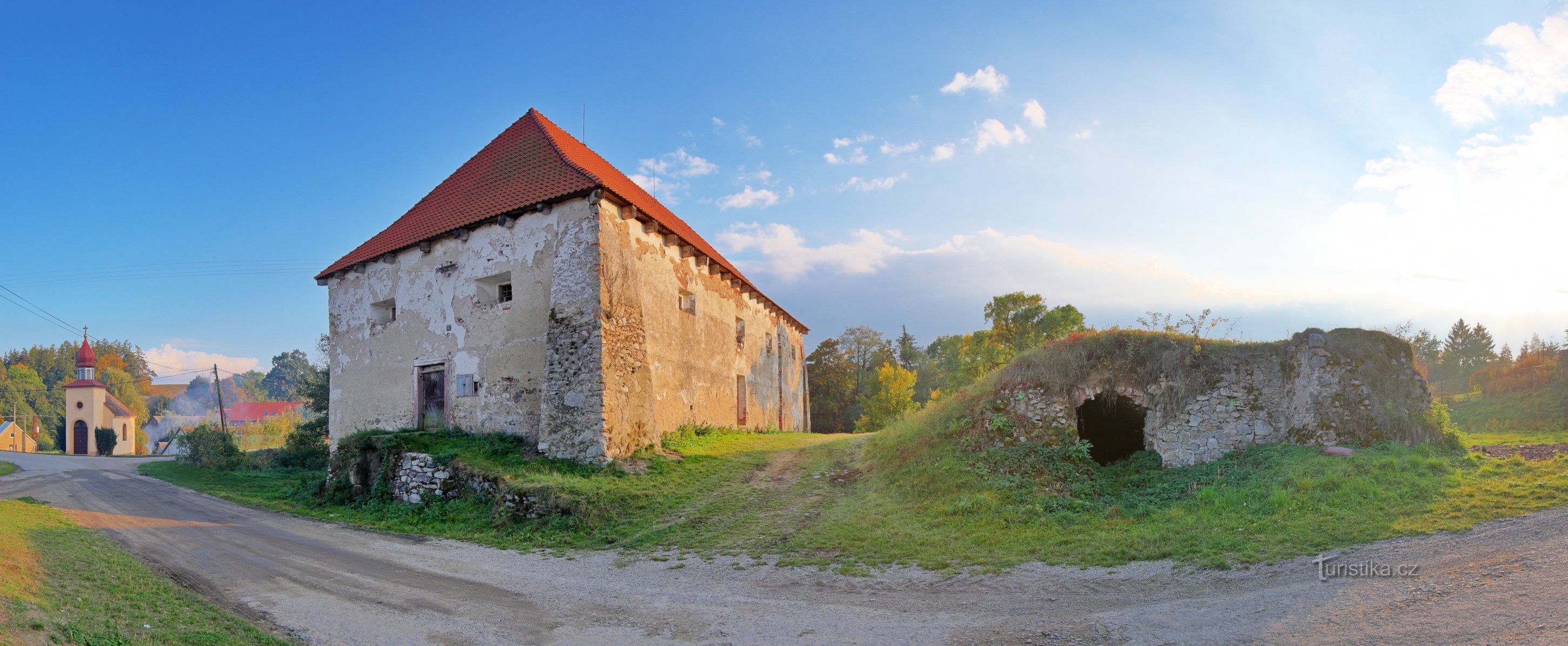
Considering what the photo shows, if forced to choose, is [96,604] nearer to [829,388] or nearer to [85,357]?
[829,388]

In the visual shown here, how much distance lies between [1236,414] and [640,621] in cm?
1197

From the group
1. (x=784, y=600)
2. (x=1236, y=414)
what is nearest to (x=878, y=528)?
(x=784, y=600)

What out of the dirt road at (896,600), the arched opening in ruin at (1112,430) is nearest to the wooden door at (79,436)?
the dirt road at (896,600)

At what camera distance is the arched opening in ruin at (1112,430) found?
15344 millimetres

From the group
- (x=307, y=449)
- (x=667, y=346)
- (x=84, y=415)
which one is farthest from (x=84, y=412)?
(x=667, y=346)

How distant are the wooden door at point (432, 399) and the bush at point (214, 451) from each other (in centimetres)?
1629

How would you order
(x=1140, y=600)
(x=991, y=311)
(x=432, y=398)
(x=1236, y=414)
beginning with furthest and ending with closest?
(x=991, y=311) → (x=432, y=398) → (x=1236, y=414) → (x=1140, y=600)

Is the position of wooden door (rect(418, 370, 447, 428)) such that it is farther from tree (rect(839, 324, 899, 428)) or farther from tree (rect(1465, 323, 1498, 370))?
tree (rect(1465, 323, 1498, 370))

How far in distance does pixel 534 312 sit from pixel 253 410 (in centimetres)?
8348

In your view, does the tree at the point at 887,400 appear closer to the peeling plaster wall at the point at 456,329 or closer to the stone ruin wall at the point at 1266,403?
the stone ruin wall at the point at 1266,403

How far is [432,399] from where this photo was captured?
53.8 ft

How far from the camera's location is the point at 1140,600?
650 centimetres

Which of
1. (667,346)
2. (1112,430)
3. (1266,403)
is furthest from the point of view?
(667,346)

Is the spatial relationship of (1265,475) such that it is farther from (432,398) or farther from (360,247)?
(360,247)
